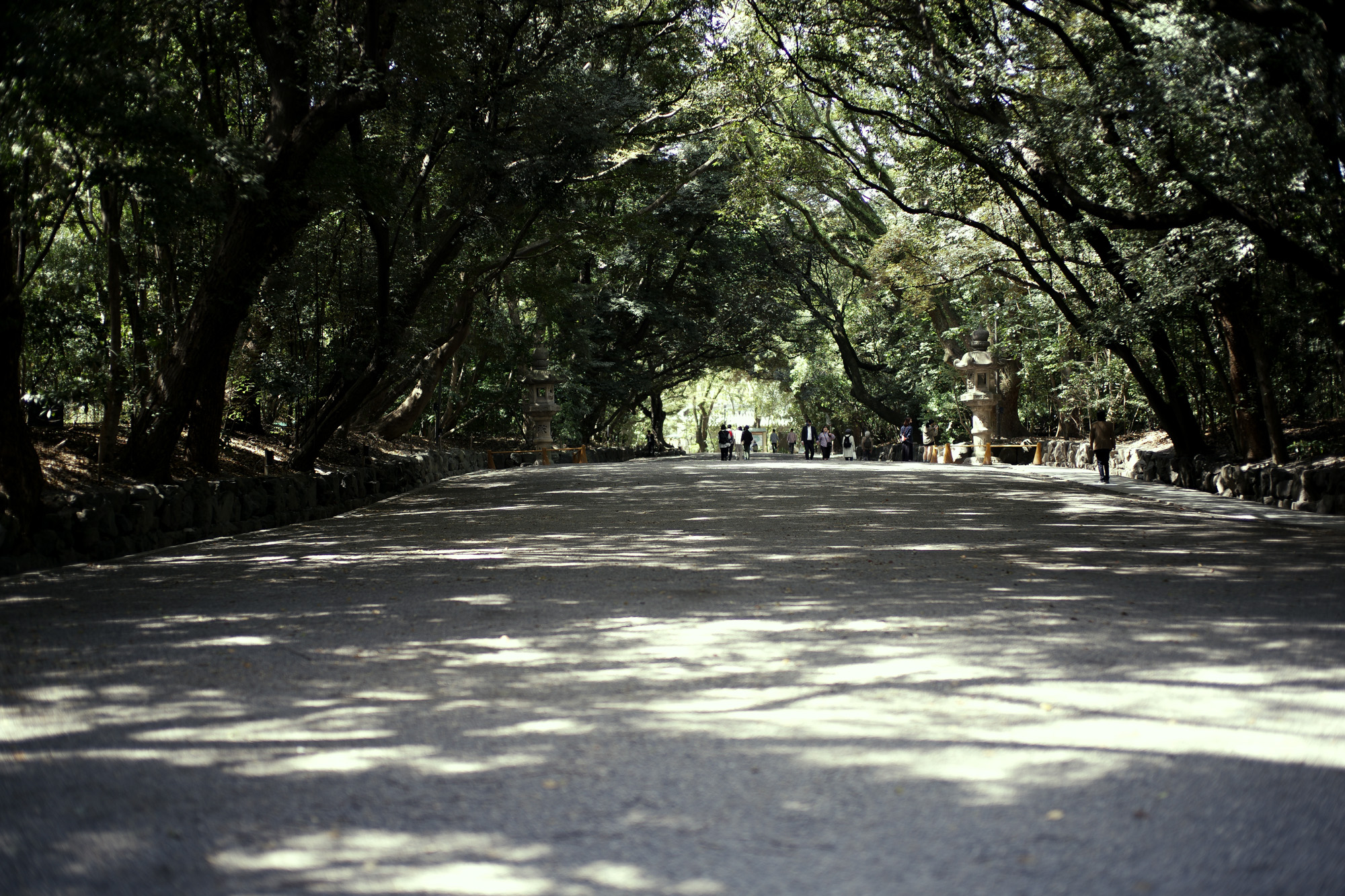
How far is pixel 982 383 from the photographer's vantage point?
35219 mm

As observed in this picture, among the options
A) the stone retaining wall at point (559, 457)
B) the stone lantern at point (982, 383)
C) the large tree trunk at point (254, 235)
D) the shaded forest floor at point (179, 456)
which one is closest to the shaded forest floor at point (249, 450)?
the shaded forest floor at point (179, 456)

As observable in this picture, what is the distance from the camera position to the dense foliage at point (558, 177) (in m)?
11.7

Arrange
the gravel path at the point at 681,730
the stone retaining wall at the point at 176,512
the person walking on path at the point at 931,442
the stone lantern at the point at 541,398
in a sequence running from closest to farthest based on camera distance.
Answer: the gravel path at the point at 681,730
the stone retaining wall at the point at 176,512
the stone lantern at the point at 541,398
the person walking on path at the point at 931,442

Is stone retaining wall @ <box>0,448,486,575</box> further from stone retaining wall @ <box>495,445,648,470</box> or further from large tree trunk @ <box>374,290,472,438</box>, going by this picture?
stone retaining wall @ <box>495,445,648,470</box>

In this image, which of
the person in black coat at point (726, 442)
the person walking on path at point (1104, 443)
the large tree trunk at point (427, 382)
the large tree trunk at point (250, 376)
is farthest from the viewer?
the person in black coat at point (726, 442)

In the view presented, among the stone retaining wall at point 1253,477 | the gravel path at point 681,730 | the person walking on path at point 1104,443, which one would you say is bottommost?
the gravel path at point 681,730

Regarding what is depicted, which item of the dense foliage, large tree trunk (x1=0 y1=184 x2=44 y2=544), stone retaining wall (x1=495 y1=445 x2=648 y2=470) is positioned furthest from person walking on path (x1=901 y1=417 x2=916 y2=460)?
large tree trunk (x1=0 y1=184 x2=44 y2=544)

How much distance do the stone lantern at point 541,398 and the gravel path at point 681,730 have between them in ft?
91.1

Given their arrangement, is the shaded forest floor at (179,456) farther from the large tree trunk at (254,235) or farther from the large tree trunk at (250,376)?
the large tree trunk at (254,235)

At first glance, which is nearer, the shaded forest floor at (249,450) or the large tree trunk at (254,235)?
the shaded forest floor at (249,450)

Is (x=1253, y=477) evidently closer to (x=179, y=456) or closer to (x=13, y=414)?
(x=179, y=456)

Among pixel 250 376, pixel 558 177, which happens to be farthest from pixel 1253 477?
pixel 250 376

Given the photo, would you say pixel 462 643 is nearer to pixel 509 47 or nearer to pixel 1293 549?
pixel 1293 549

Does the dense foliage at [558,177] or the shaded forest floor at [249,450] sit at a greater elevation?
the dense foliage at [558,177]
